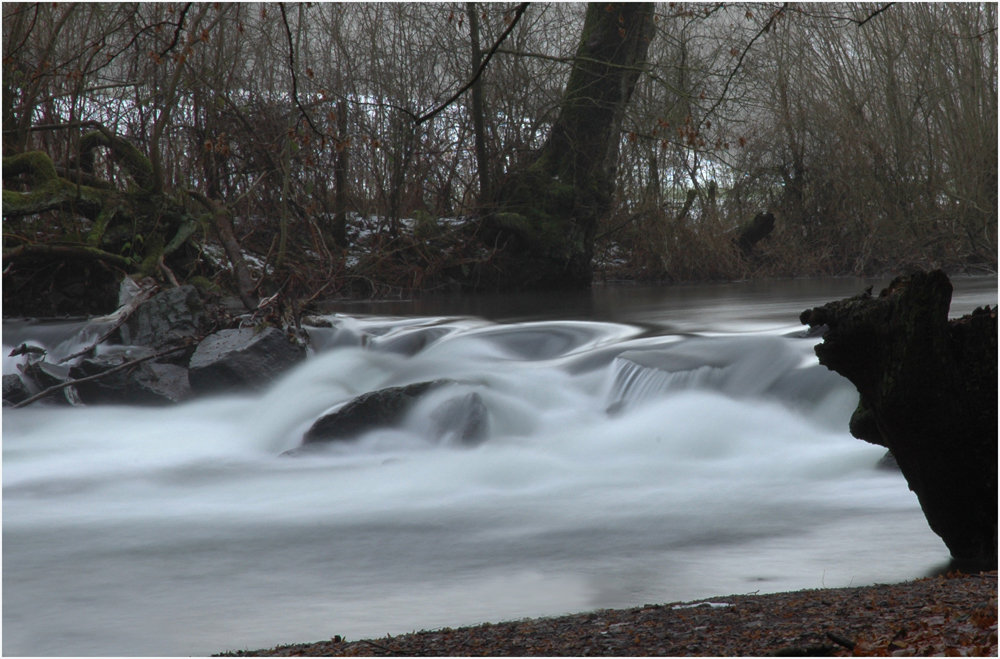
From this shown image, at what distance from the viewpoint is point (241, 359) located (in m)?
7.90

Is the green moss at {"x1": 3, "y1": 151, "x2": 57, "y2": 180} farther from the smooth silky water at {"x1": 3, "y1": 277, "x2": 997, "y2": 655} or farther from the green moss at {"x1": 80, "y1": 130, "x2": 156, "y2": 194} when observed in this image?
the smooth silky water at {"x1": 3, "y1": 277, "x2": 997, "y2": 655}

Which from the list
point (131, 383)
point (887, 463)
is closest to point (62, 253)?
point (131, 383)

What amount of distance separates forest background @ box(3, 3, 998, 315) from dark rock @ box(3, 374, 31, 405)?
7.91 feet

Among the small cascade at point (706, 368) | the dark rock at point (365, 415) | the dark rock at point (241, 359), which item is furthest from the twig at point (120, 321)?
the small cascade at point (706, 368)

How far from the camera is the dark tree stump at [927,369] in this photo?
304cm

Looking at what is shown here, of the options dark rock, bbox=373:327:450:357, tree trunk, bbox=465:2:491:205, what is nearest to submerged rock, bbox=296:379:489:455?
dark rock, bbox=373:327:450:357

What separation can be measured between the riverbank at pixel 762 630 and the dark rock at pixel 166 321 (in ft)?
19.9

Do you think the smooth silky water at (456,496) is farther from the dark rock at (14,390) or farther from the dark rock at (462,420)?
the dark rock at (14,390)

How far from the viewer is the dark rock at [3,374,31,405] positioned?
748cm

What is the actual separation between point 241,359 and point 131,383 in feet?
2.95

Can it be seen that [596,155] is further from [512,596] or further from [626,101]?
[512,596]

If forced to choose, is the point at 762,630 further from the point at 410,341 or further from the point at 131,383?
the point at 410,341

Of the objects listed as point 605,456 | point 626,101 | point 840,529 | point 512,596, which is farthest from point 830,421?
point 626,101

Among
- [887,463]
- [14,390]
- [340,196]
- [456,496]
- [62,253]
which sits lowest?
[456,496]
